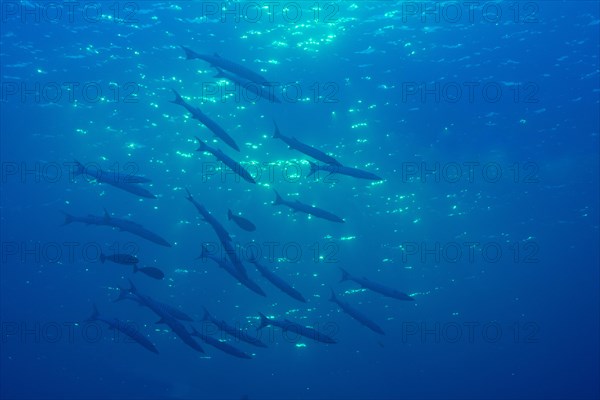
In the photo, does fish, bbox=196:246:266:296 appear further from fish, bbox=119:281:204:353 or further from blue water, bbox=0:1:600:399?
blue water, bbox=0:1:600:399

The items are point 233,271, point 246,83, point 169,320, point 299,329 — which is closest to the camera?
point 246,83

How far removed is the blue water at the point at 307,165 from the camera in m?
10.8

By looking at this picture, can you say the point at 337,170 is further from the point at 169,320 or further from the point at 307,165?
the point at 169,320

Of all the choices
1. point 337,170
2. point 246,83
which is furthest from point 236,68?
point 337,170

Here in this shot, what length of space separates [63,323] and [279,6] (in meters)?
17.6

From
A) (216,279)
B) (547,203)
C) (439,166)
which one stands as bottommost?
(216,279)

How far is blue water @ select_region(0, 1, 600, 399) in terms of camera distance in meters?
10.8

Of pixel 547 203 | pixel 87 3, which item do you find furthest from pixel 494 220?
pixel 87 3

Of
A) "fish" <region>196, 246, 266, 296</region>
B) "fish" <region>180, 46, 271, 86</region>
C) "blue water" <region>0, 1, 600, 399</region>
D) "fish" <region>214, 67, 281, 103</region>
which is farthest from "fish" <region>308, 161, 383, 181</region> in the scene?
"blue water" <region>0, 1, 600, 399</region>

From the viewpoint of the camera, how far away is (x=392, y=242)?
56.2 feet

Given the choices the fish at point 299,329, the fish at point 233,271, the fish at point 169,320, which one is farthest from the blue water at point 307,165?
the fish at point 299,329

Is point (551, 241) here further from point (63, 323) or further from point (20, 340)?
point (20, 340)

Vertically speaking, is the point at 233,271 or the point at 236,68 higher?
the point at 236,68

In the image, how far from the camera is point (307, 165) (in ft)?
44.1
